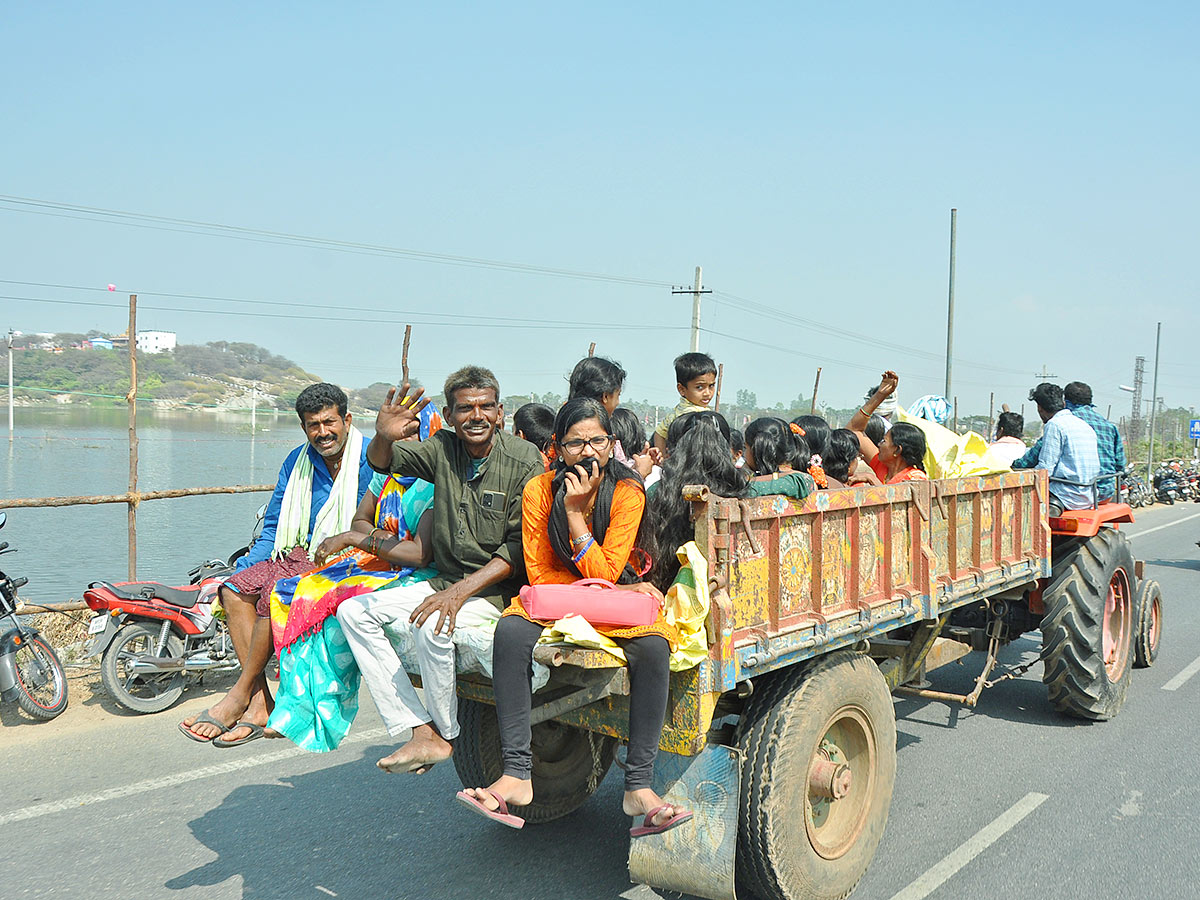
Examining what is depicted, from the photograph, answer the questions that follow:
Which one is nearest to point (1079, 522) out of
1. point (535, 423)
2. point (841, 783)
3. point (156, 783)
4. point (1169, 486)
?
point (841, 783)

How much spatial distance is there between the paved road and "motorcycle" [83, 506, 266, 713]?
0.33 meters

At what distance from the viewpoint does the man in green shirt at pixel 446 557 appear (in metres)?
3.32

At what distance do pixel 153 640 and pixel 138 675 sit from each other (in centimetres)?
29

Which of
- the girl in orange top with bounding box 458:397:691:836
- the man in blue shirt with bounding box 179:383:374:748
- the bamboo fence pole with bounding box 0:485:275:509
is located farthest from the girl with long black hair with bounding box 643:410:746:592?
the bamboo fence pole with bounding box 0:485:275:509

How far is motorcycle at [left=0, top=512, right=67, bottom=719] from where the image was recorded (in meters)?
6.02

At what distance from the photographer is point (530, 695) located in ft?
10.3

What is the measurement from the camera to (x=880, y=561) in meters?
4.05

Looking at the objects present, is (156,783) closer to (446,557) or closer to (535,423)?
(446,557)

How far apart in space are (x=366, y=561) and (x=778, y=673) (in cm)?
178

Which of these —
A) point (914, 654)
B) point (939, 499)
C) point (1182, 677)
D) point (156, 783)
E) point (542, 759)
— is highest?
point (939, 499)

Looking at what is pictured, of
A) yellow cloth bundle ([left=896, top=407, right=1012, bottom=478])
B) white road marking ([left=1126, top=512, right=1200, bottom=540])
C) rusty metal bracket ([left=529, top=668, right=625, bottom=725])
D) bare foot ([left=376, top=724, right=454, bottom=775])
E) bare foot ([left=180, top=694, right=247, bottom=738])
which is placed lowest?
white road marking ([left=1126, top=512, right=1200, bottom=540])

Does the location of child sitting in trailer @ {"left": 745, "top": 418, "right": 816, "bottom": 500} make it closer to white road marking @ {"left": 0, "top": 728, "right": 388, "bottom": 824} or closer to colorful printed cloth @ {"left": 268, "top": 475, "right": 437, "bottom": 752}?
colorful printed cloth @ {"left": 268, "top": 475, "right": 437, "bottom": 752}

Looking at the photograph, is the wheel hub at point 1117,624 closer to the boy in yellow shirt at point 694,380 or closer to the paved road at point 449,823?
the paved road at point 449,823

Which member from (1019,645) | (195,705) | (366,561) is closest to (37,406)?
(195,705)
